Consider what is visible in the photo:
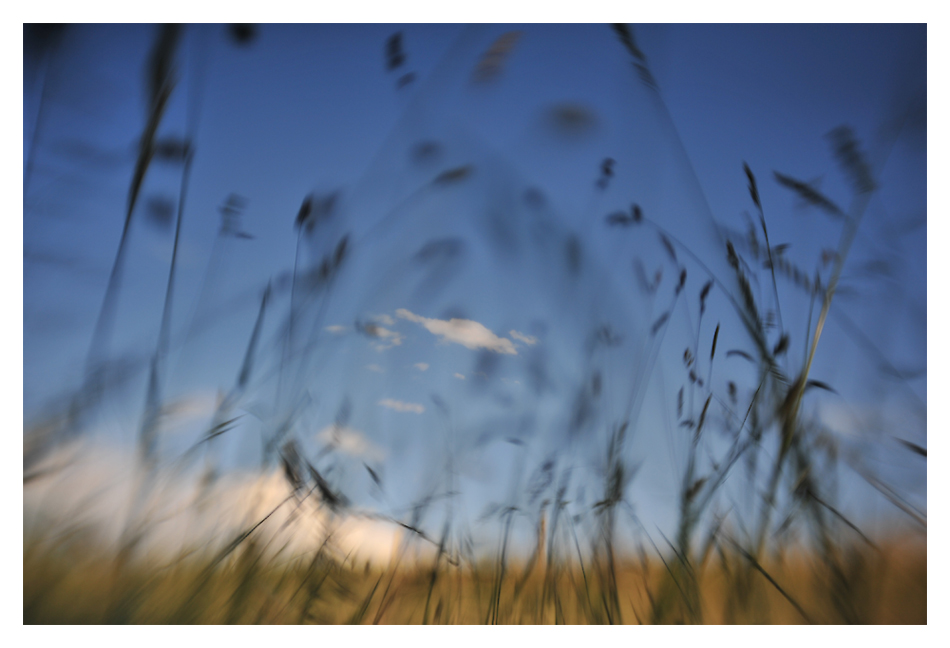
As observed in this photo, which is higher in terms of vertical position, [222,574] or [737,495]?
→ [737,495]

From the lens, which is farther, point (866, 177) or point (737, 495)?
point (866, 177)

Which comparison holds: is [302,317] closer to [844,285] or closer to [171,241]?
[171,241]

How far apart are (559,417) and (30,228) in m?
1.12

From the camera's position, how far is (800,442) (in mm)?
1061

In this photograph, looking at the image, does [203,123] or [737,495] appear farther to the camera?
[203,123]

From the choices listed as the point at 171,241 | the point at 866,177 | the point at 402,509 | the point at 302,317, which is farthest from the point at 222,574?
the point at 866,177

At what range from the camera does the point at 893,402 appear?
3.67 feet

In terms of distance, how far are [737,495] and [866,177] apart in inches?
27.8

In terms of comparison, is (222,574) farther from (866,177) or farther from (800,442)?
(866,177)

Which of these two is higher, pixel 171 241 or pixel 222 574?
pixel 171 241
